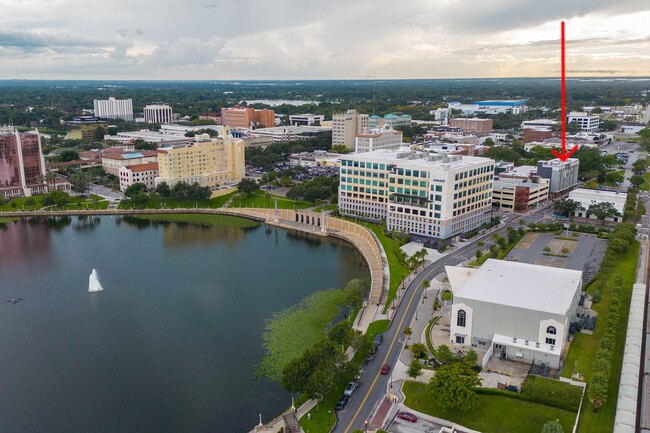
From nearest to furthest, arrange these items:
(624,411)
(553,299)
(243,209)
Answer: (624,411)
(553,299)
(243,209)

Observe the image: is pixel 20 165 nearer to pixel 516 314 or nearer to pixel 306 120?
pixel 516 314

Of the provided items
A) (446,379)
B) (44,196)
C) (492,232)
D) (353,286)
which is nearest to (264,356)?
(353,286)

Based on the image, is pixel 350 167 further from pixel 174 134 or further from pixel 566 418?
pixel 174 134

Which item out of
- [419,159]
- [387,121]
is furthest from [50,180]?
[387,121]

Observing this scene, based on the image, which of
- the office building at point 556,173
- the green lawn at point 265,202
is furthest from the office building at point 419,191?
the office building at point 556,173

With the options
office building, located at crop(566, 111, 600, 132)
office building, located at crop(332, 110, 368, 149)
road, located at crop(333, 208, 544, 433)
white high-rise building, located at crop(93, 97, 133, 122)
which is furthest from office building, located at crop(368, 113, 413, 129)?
road, located at crop(333, 208, 544, 433)

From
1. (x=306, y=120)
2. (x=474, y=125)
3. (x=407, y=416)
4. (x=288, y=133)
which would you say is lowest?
(x=407, y=416)
